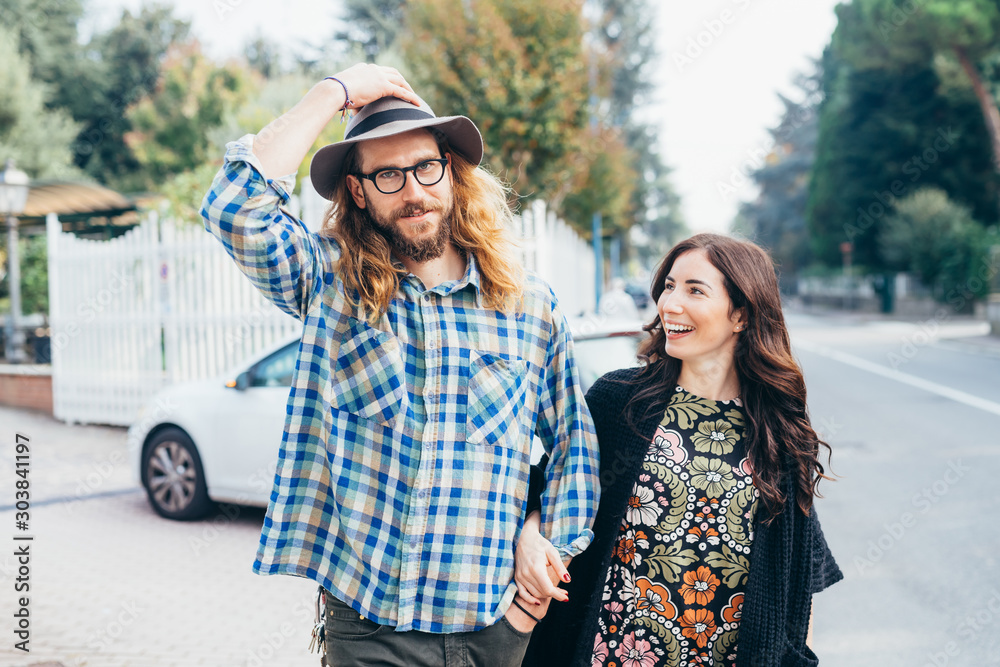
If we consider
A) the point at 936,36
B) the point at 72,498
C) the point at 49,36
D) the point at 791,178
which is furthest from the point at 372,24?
the point at 791,178

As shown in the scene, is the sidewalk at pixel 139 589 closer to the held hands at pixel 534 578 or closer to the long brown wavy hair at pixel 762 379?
the held hands at pixel 534 578

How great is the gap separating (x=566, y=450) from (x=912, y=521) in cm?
476

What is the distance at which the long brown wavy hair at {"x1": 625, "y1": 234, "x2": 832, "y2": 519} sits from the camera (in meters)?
1.97

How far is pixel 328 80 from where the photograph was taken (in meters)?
1.83

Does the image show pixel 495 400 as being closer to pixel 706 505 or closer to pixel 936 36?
pixel 706 505

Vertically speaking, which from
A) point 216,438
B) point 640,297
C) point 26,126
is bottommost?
point 640,297

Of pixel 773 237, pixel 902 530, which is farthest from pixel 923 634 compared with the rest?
pixel 773 237

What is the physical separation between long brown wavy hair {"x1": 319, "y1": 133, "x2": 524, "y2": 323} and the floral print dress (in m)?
0.61

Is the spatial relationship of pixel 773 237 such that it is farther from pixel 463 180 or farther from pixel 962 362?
pixel 463 180

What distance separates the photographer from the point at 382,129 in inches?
69.9

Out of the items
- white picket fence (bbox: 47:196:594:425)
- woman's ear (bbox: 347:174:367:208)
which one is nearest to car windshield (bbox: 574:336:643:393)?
woman's ear (bbox: 347:174:367:208)

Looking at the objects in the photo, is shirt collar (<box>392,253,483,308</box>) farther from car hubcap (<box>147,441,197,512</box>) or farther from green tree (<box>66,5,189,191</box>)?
green tree (<box>66,5,189,191</box>)

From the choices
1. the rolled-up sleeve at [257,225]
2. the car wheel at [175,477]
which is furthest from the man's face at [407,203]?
the car wheel at [175,477]

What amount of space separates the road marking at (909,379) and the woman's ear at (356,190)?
9914 mm
